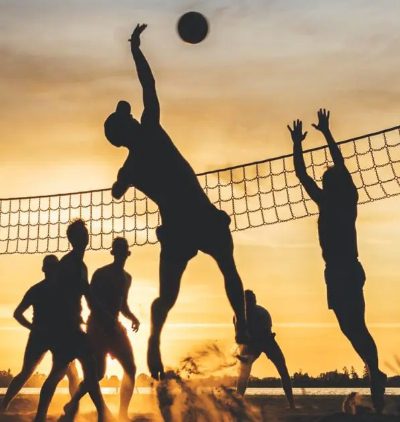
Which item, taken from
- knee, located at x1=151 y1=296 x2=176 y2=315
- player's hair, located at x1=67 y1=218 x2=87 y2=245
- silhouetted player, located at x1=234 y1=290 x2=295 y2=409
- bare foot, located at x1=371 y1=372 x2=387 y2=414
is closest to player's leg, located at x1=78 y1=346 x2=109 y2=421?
player's hair, located at x1=67 y1=218 x2=87 y2=245

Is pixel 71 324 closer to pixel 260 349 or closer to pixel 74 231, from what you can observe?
pixel 74 231

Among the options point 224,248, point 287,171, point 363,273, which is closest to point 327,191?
point 363,273

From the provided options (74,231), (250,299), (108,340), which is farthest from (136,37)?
(250,299)

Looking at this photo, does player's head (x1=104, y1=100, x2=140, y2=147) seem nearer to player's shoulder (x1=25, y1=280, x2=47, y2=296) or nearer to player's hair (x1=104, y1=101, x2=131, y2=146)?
player's hair (x1=104, y1=101, x2=131, y2=146)

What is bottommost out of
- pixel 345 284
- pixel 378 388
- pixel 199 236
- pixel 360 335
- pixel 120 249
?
pixel 378 388

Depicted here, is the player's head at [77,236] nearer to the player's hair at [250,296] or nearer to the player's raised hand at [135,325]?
the player's raised hand at [135,325]

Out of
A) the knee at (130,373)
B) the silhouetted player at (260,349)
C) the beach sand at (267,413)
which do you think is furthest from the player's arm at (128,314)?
the silhouetted player at (260,349)

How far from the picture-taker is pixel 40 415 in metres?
6.08

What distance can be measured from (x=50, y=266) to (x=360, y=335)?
9.23 feet

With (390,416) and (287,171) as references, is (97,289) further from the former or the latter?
(287,171)

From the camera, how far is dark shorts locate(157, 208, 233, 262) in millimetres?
5055

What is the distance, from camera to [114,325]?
6.49 meters

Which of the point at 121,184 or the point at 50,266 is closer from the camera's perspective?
the point at 121,184

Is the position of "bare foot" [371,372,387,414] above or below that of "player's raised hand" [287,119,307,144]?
below
